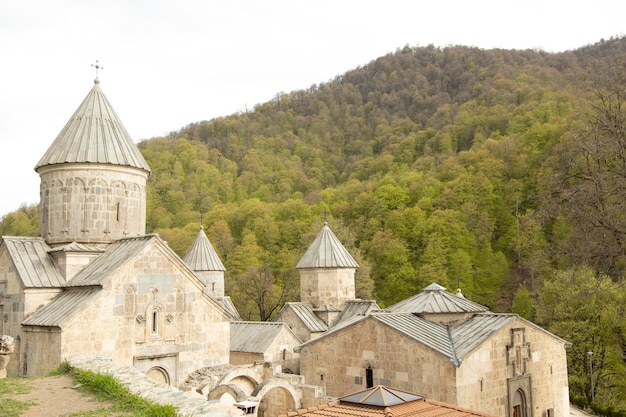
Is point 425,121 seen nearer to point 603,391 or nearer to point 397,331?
point 603,391

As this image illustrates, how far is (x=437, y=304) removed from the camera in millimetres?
15211

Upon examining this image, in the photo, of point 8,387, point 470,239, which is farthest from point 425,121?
point 8,387

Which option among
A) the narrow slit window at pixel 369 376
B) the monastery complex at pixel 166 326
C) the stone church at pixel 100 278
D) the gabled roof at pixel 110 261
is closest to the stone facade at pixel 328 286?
the monastery complex at pixel 166 326

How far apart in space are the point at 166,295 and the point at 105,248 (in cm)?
249

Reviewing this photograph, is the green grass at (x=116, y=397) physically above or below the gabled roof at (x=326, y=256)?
below

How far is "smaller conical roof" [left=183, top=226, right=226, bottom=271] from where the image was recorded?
23.5 meters

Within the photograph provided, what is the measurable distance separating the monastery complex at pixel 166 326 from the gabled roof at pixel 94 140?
4 centimetres

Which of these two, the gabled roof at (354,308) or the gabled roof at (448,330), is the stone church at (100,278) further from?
the gabled roof at (354,308)

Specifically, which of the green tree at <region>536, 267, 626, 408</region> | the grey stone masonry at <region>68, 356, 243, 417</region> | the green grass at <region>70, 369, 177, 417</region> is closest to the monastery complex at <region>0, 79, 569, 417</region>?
the grey stone masonry at <region>68, 356, 243, 417</region>

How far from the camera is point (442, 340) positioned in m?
13.1

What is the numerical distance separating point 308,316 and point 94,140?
1014 centimetres

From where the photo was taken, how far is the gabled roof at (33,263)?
12.2m

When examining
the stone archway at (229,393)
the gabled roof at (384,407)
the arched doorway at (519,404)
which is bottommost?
the arched doorway at (519,404)

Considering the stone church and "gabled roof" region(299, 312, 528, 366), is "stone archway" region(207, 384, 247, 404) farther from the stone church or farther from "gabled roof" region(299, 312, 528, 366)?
"gabled roof" region(299, 312, 528, 366)
